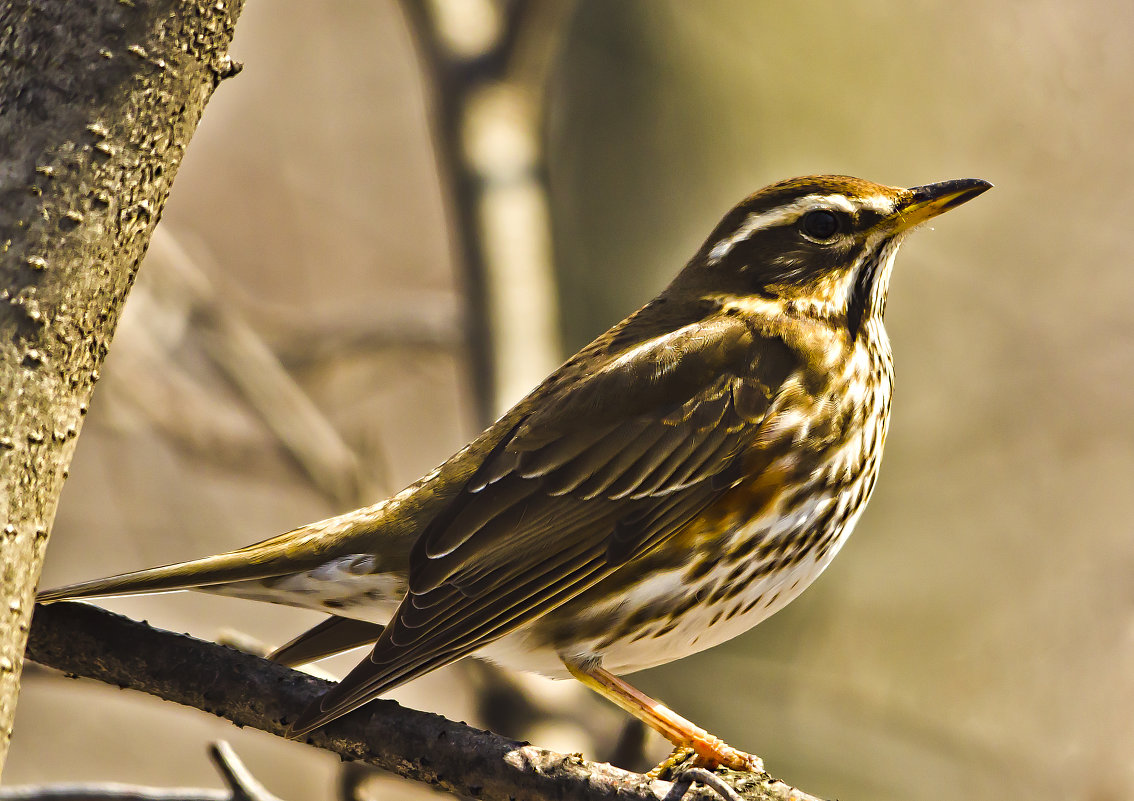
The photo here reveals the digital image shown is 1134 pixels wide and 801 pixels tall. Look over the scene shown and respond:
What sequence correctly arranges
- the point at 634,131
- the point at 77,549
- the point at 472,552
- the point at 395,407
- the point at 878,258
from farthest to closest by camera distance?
1. the point at 395,407
2. the point at 77,549
3. the point at 634,131
4. the point at 878,258
5. the point at 472,552

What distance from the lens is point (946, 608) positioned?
19.0 feet

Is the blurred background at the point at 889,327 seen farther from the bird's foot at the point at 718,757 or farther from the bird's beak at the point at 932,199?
the bird's beak at the point at 932,199

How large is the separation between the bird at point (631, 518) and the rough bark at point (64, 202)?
1029 millimetres

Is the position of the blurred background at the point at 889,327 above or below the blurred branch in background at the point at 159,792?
above

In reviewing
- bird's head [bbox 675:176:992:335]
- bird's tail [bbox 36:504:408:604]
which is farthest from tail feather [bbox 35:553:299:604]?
bird's head [bbox 675:176:992:335]

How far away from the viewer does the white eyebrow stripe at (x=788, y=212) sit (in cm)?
359

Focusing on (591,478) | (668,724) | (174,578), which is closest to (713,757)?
(668,724)

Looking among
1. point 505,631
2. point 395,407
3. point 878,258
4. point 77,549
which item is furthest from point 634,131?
point 77,549

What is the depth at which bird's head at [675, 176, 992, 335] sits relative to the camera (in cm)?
362

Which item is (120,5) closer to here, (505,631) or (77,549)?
(505,631)

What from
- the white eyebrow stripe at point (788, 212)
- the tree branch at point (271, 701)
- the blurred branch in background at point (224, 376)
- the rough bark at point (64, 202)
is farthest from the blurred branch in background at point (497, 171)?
the rough bark at point (64, 202)

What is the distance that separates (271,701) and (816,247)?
219cm

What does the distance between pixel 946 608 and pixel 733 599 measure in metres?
2.92

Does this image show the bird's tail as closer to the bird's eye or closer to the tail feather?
the tail feather
